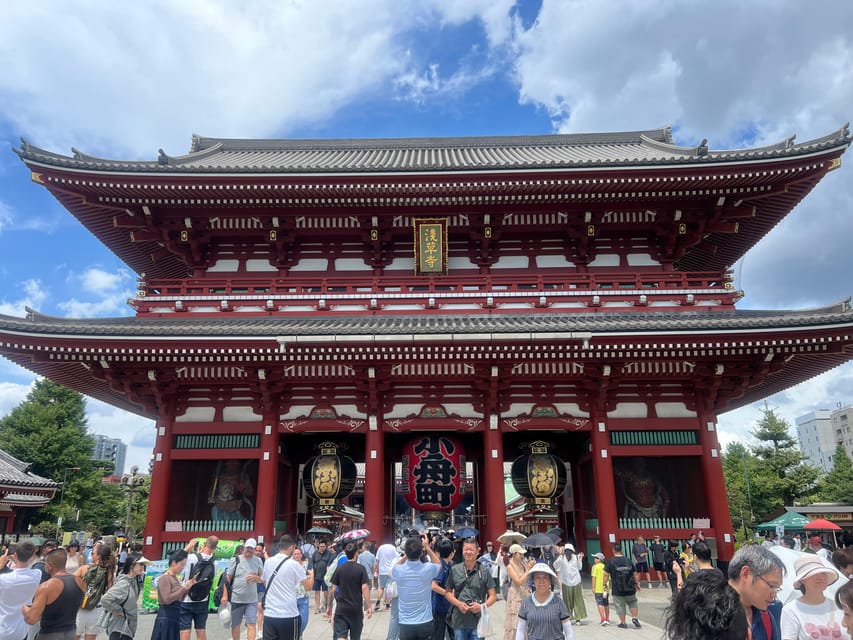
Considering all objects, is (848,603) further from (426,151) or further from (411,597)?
(426,151)

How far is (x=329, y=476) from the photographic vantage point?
14.9 m

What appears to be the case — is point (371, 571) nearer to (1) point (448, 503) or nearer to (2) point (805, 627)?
(1) point (448, 503)

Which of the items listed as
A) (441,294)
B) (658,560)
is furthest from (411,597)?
(441,294)

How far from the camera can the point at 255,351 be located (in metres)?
13.2

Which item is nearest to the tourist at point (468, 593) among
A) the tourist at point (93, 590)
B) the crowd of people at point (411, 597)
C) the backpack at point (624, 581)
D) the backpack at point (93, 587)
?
the crowd of people at point (411, 597)

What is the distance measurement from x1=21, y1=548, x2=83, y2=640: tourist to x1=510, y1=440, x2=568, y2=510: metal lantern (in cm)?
1119

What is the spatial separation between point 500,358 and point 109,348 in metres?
9.35

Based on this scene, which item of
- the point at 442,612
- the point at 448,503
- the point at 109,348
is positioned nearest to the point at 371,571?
the point at 448,503

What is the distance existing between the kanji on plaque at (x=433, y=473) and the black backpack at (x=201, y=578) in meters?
7.61

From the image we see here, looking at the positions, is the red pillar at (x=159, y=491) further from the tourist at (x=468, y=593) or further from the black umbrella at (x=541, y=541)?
the tourist at (x=468, y=593)

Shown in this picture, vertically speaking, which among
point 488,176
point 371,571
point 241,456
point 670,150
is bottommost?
point 371,571

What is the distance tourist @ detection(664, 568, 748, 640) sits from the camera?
302 cm

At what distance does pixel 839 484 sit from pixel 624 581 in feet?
142

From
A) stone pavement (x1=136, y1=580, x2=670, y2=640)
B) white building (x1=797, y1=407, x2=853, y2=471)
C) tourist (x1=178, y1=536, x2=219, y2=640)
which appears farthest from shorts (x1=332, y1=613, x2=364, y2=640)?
white building (x1=797, y1=407, x2=853, y2=471)
